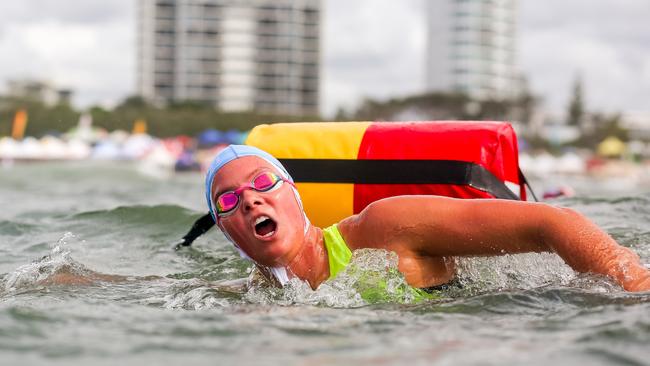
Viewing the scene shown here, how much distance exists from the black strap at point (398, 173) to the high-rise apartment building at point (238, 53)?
9573 centimetres

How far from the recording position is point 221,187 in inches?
164

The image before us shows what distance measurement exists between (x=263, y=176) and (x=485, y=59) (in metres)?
119

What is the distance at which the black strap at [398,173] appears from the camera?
18.2 ft

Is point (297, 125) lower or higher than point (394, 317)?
higher

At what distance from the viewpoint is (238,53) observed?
102875 millimetres

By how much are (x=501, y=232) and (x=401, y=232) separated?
46 centimetres

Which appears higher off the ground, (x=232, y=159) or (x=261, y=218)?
(x=232, y=159)

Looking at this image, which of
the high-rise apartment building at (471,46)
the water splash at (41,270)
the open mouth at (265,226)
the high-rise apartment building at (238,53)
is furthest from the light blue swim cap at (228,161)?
the high-rise apartment building at (471,46)

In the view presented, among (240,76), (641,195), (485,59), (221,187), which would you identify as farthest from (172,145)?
(485,59)

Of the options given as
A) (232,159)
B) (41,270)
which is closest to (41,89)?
(41,270)

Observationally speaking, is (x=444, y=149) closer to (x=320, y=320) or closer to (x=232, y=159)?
(x=232, y=159)

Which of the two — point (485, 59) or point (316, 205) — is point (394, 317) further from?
point (485, 59)

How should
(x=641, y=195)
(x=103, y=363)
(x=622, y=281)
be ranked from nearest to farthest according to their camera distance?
(x=103, y=363)
(x=622, y=281)
(x=641, y=195)

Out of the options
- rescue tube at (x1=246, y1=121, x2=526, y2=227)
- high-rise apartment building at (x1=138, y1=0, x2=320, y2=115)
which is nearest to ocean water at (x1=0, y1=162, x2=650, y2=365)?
rescue tube at (x1=246, y1=121, x2=526, y2=227)
